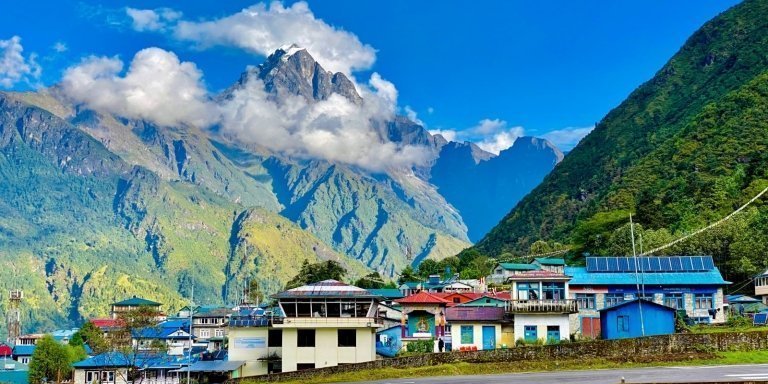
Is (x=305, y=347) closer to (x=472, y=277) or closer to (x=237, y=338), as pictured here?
(x=237, y=338)

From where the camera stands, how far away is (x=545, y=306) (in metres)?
54.6

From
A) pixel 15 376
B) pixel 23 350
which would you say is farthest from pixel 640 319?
pixel 23 350

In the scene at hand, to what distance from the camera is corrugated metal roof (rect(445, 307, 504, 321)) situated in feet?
188

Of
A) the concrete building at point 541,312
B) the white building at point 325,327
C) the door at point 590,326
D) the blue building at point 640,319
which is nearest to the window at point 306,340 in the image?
the white building at point 325,327

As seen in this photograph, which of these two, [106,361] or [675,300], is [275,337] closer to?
[675,300]

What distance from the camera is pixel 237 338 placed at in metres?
64.1

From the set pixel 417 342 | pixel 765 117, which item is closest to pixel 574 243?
pixel 765 117

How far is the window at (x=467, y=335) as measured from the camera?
57.1 metres

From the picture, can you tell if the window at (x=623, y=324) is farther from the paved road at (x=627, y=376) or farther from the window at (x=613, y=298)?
the paved road at (x=627, y=376)

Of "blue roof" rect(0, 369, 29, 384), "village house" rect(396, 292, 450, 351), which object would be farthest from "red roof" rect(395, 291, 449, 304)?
"blue roof" rect(0, 369, 29, 384)

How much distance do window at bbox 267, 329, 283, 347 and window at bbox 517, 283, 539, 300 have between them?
806 inches

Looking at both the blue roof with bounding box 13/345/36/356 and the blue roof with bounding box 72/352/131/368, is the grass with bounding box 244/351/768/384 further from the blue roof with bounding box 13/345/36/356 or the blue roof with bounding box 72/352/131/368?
the blue roof with bounding box 13/345/36/356

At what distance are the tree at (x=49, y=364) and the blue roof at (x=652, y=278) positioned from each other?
6913 centimetres

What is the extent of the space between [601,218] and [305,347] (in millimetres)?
81636
